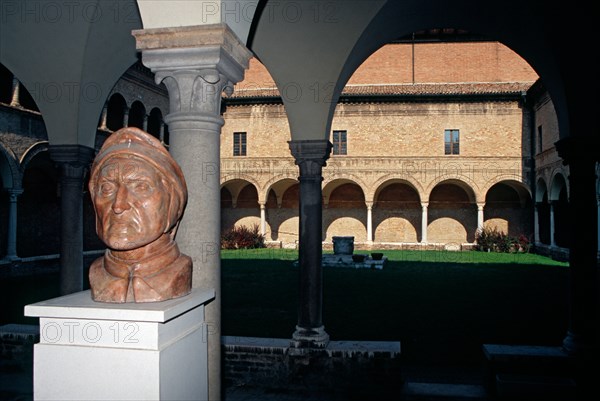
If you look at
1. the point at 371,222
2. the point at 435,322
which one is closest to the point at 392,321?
the point at 435,322

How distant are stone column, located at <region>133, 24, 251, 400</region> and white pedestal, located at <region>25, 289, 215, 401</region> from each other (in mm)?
588

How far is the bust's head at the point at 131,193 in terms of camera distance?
9.53 ft

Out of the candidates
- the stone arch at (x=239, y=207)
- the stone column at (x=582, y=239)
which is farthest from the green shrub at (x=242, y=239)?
the stone column at (x=582, y=239)

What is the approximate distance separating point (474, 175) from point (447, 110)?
11.5 ft

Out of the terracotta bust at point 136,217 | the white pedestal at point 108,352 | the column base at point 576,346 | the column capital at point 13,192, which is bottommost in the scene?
the column base at point 576,346

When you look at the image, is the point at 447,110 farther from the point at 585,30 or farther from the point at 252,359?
the point at 252,359

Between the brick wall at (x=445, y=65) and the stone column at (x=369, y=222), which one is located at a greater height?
the brick wall at (x=445, y=65)

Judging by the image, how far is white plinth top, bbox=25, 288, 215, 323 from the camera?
2.63 metres

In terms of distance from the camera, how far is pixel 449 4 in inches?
250

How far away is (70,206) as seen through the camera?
695 centimetres

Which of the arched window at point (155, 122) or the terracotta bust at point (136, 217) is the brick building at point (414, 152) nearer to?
the arched window at point (155, 122)

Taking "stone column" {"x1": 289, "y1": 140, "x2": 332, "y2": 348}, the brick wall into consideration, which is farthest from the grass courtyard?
the brick wall

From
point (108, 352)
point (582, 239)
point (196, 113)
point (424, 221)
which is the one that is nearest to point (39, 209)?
point (424, 221)

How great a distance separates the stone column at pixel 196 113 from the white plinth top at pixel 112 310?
1.60 ft
